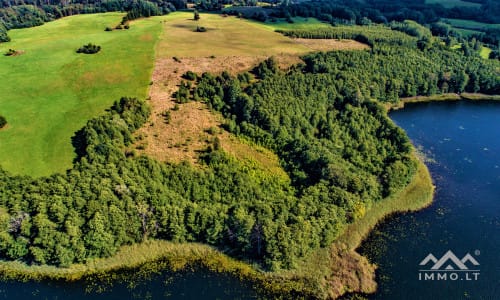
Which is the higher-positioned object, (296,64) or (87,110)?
(296,64)

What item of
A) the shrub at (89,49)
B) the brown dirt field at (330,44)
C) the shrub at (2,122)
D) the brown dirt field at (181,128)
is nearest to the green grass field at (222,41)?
the brown dirt field at (330,44)

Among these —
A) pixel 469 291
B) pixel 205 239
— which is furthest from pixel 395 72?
pixel 205 239

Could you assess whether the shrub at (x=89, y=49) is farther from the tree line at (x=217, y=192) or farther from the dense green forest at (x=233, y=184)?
the tree line at (x=217, y=192)

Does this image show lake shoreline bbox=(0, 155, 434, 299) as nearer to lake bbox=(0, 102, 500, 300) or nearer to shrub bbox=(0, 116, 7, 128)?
lake bbox=(0, 102, 500, 300)

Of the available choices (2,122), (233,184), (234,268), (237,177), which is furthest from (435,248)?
(2,122)

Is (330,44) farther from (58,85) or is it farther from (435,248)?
(435,248)

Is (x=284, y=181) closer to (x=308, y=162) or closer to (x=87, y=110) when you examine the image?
(x=308, y=162)
